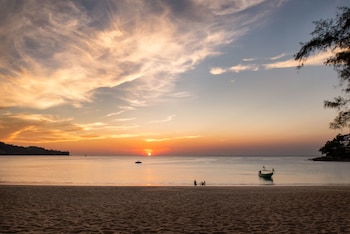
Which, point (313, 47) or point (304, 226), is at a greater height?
point (313, 47)

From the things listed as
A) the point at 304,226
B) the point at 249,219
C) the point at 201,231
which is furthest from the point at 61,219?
the point at 304,226

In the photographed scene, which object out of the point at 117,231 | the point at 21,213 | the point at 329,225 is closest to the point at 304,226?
the point at 329,225

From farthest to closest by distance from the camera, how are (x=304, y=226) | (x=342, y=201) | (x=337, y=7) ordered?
(x=342, y=201) < (x=337, y=7) < (x=304, y=226)

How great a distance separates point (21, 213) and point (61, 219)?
257 cm

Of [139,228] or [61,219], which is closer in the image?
[139,228]

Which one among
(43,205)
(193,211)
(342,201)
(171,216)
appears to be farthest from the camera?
(342,201)

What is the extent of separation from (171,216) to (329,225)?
6021mm

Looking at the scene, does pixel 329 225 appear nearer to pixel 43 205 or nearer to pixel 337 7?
pixel 337 7

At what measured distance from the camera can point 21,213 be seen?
531 inches

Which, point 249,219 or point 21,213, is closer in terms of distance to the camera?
point 249,219

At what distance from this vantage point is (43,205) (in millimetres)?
16219

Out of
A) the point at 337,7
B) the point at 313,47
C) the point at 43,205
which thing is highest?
the point at 337,7

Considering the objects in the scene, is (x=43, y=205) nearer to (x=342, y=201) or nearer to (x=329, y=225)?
(x=329, y=225)

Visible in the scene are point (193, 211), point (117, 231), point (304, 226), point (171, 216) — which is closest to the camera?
point (117, 231)
